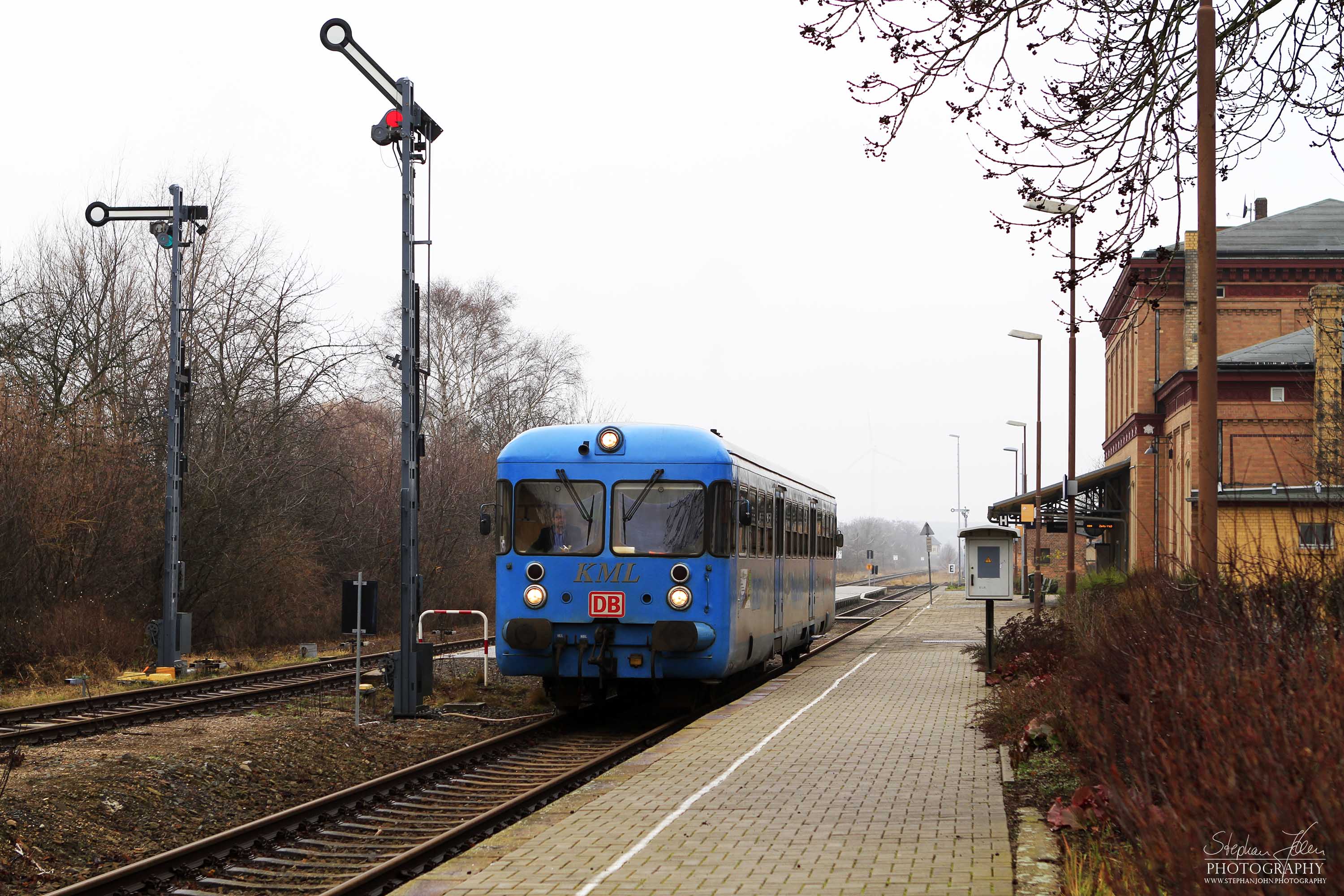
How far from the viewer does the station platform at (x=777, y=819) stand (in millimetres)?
7219

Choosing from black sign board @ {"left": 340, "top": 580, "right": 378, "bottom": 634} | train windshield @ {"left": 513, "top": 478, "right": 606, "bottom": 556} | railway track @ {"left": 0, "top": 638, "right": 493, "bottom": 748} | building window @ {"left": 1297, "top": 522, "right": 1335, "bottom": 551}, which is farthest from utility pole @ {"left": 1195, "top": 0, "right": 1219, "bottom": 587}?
railway track @ {"left": 0, "top": 638, "right": 493, "bottom": 748}

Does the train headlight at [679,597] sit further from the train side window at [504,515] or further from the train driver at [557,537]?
the train side window at [504,515]

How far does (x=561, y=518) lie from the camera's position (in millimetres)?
14719

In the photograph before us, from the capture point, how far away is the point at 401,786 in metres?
11.2

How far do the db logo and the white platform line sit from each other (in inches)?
80.7

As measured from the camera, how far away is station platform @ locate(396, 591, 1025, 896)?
284 inches

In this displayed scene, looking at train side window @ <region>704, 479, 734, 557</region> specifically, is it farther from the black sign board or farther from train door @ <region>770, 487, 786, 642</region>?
the black sign board

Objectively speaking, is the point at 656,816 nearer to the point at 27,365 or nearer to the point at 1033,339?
the point at 27,365

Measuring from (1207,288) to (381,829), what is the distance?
7.81m

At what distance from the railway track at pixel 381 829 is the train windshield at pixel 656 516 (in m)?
2.01

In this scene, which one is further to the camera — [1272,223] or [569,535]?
[1272,223]

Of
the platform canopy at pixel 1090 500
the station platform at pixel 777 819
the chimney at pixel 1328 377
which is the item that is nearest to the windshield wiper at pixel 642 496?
the station platform at pixel 777 819

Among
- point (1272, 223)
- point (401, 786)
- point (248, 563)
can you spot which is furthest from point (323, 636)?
point (1272, 223)

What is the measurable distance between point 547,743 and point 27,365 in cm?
1623
